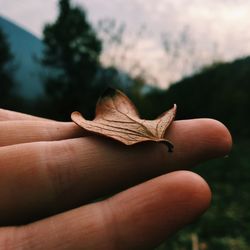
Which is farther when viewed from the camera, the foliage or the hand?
the foliage

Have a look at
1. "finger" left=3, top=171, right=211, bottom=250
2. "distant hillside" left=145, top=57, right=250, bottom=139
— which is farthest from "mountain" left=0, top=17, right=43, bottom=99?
"finger" left=3, top=171, right=211, bottom=250

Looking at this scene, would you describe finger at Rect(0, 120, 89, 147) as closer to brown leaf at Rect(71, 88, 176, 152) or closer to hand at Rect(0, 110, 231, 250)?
brown leaf at Rect(71, 88, 176, 152)

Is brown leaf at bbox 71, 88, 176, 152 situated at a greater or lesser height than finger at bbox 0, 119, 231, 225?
greater

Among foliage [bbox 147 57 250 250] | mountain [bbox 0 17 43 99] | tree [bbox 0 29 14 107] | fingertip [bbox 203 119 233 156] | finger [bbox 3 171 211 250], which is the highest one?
fingertip [bbox 203 119 233 156]

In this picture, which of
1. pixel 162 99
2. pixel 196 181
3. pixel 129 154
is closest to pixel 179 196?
pixel 196 181

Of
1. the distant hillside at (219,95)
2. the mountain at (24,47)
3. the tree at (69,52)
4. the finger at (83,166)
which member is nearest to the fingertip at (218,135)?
the finger at (83,166)

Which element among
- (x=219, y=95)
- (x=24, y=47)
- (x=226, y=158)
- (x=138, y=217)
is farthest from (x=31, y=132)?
(x=24, y=47)

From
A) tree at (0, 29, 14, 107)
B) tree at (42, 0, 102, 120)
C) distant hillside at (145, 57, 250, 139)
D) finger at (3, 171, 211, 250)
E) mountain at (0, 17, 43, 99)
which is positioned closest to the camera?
finger at (3, 171, 211, 250)
